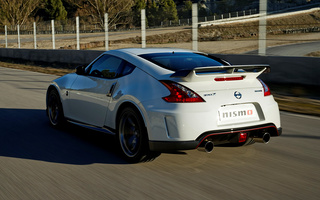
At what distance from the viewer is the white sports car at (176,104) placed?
190 inches

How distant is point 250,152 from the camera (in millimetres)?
5766

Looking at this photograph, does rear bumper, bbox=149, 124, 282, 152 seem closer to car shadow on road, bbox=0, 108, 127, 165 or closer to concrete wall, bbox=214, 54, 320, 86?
car shadow on road, bbox=0, 108, 127, 165

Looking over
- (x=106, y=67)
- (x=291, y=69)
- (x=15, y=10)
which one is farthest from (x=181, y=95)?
(x=15, y=10)

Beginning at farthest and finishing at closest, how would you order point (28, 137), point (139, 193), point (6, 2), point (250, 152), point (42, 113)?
1. point (6, 2)
2. point (42, 113)
3. point (28, 137)
4. point (250, 152)
5. point (139, 193)

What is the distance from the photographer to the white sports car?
484 cm

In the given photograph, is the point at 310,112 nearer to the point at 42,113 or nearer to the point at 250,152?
the point at 250,152

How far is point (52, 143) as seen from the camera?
6348mm

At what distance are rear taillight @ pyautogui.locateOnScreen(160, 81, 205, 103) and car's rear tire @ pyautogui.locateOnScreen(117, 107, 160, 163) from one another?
47cm

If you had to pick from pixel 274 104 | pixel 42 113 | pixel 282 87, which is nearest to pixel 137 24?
pixel 282 87

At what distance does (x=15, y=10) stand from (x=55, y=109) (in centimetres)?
7369

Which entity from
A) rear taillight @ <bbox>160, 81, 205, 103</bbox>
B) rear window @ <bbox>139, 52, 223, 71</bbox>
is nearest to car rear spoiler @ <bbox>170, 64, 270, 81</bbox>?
rear taillight @ <bbox>160, 81, 205, 103</bbox>

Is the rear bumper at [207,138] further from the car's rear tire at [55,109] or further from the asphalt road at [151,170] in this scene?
the car's rear tire at [55,109]

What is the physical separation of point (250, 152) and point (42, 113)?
4.44 metres

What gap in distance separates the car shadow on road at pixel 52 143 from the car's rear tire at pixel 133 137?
16 centimetres
